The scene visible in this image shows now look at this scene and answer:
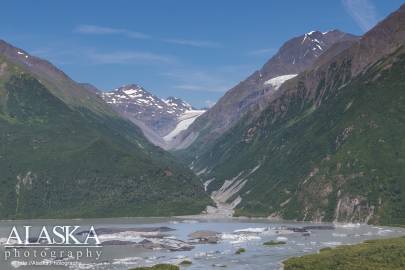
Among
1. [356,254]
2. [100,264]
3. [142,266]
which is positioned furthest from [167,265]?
[356,254]

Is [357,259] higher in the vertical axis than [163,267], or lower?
higher

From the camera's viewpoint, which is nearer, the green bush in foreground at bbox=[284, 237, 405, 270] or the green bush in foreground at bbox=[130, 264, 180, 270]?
the green bush in foreground at bbox=[284, 237, 405, 270]

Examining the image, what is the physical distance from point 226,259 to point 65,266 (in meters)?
43.6

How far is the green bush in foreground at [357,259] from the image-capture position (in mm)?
160700

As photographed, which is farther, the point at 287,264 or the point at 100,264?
the point at 100,264

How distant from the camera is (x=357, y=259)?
16825cm

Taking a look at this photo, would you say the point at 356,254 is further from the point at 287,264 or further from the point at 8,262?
the point at 8,262

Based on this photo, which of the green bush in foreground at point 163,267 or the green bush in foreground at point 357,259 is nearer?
the green bush in foreground at point 357,259

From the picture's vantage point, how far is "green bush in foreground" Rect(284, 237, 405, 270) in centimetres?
16070

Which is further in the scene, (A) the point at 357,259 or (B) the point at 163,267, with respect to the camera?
(B) the point at 163,267

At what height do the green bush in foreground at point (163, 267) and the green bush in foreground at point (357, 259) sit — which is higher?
the green bush in foreground at point (357, 259)

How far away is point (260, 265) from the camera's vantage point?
183 meters

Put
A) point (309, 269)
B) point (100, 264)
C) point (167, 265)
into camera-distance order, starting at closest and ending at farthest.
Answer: point (309, 269) → point (167, 265) → point (100, 264)

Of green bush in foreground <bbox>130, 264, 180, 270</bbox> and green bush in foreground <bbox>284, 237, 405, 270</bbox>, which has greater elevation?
green bush in foreground <bbox>284, 237, 405, 270</bbox>
